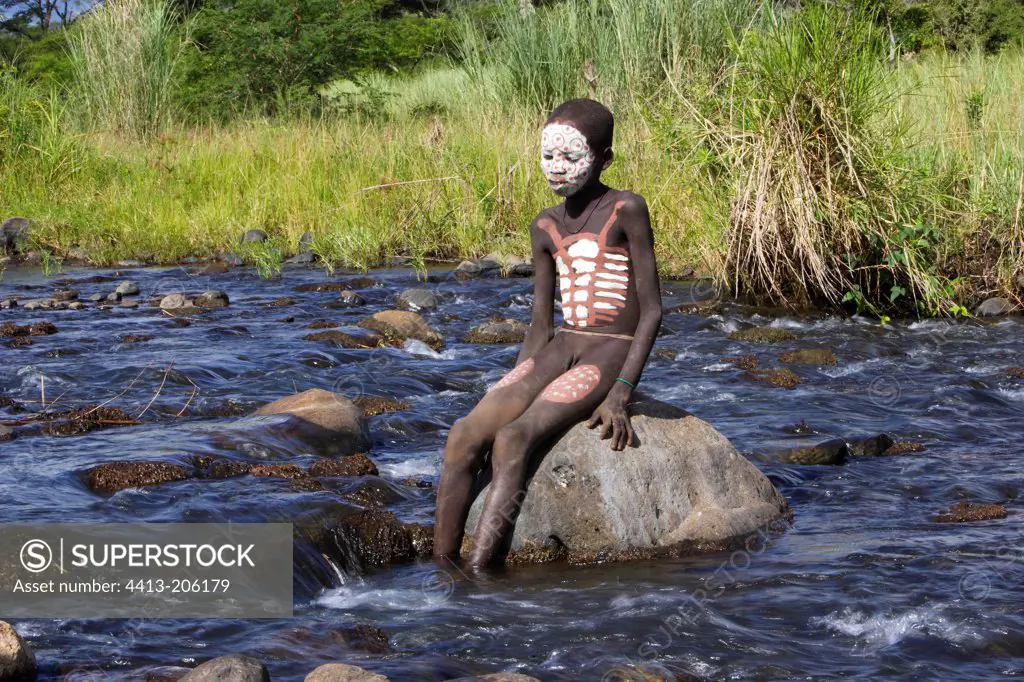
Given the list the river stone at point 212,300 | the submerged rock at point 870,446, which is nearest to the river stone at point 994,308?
the submerged rock at point 870,446

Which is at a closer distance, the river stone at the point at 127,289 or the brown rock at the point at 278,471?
the brown rock at the point at 278,471

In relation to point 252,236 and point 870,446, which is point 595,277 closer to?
point 870,446

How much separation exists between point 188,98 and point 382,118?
3.92 meters

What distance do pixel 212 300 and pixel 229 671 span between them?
7.71 metres

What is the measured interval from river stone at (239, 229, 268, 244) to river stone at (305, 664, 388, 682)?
1088 centimetres

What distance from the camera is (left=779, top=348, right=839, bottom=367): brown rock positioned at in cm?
832

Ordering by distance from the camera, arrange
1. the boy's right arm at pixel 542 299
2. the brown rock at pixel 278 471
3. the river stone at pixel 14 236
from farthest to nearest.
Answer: the river stone at pixel 14 236 < the brown rock at pixel 278 471 < the boy's right arm at pixel 542 299

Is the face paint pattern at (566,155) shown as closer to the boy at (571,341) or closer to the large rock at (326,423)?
the boy at (571,341)

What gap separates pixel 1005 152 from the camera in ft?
32.5

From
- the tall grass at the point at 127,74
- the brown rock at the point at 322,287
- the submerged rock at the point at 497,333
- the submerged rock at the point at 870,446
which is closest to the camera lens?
the submerged rock at the point at 870,446

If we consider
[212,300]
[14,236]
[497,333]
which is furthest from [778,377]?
[14,236]

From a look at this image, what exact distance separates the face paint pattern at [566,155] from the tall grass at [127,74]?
45.5 feet

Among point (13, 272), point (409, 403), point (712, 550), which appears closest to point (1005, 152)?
point (409, 403)

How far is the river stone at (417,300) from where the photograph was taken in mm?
10750
